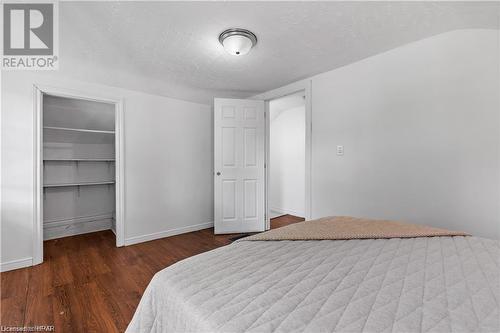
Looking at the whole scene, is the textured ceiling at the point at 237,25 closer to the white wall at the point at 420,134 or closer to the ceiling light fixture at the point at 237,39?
the ceiling light fixture at the point at 237,39

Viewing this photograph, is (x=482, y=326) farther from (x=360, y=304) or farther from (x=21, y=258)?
(x=21, y=258)

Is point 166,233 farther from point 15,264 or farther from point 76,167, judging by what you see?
point 76,167

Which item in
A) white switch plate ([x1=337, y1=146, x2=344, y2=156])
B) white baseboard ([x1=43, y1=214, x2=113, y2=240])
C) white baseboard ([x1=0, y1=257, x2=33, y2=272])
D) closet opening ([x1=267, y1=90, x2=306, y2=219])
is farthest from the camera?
closet opening ([x1=267, y1=90, x2=306, y2=219])

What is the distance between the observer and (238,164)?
351 centimetres

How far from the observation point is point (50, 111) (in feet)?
11.0

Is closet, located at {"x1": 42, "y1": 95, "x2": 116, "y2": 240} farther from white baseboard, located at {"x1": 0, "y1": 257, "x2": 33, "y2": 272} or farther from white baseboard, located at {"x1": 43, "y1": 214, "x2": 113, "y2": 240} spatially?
white baseboard, located at {"x1": 0, "y1": 257, "x2": 33, "y2": 272}

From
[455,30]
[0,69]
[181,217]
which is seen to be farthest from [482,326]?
[0,69]

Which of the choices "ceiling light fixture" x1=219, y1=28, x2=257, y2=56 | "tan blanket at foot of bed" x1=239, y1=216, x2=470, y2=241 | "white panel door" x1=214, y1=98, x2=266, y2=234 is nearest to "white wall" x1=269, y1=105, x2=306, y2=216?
"white panel door" x1=214, y1=98, x2=266, y2=234

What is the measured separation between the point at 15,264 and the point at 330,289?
10.6 feet

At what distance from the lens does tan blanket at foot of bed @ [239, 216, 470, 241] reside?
1.26 meters

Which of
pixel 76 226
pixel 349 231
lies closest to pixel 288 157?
pixel 349 231

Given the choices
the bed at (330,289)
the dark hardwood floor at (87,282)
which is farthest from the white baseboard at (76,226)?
the bed at (330,289)

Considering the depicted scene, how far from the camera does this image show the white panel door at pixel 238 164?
347cm

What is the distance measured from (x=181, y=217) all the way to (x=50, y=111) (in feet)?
8.15
